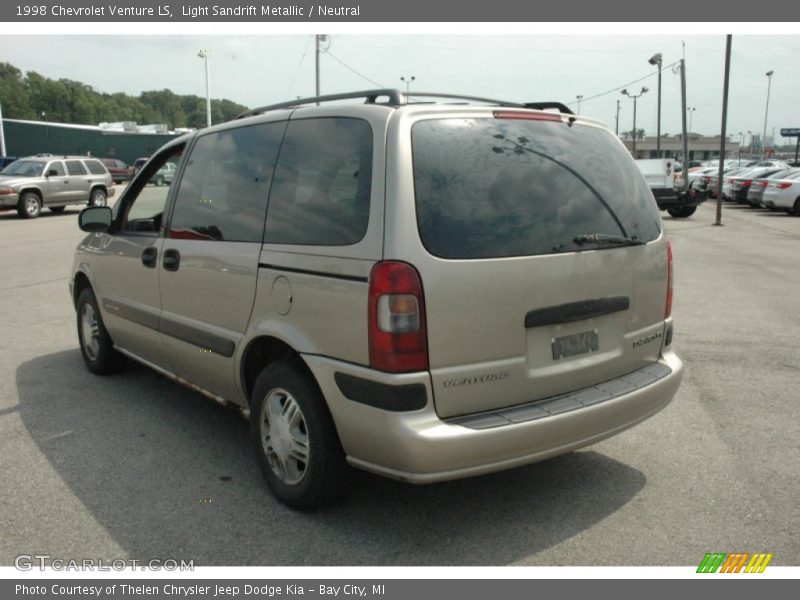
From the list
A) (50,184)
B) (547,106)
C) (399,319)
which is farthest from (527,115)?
(50,184)

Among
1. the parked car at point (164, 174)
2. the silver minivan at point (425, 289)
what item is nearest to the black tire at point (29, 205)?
the parked car at point (164, 174)

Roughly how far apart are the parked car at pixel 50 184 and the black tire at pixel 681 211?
767 inches

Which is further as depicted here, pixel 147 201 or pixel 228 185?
pixel 147 201

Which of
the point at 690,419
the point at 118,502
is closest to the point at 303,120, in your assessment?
the point at 118,502

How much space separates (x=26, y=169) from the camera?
23859 millimetres

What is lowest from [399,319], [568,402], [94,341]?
[94,341]

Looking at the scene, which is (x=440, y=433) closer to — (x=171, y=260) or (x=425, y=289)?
(x=425, y=289)

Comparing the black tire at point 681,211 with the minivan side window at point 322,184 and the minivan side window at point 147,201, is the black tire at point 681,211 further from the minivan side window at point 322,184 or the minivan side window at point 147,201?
the minivan side window at point 322,184

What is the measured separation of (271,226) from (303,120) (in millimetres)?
565

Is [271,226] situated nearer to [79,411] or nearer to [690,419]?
[79,411]

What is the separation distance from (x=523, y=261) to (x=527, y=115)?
0.81 m

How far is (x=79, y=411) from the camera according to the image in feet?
16.8

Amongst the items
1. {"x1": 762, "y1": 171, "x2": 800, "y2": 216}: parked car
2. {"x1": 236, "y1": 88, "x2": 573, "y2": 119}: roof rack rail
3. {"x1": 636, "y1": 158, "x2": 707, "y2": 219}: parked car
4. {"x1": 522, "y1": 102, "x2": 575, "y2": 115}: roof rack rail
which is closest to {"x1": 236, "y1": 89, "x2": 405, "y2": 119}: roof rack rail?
{"x1": 236, "y1": 88, "x2": 573, "y2": 119}: roof rack rail

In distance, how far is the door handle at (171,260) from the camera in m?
4.46
